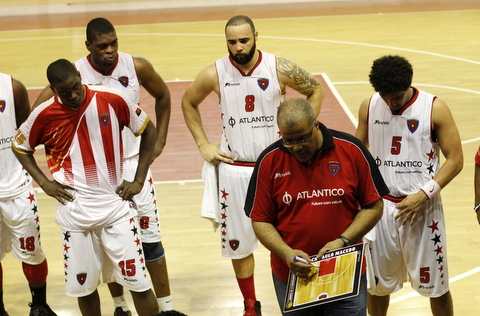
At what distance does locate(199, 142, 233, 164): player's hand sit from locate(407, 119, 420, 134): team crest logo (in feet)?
5.00

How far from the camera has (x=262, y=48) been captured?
15.4 meters

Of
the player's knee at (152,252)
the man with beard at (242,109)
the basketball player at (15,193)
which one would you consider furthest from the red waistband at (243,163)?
the basketball player at (15,193)

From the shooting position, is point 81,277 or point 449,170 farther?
point 81,277

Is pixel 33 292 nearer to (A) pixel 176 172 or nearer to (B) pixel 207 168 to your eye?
(B) pixel 207 168

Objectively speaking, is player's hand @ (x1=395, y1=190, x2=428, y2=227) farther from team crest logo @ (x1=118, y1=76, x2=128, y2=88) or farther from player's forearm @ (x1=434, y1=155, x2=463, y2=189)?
team crest logo @ (x1=118, y1=76, x2=128, y2=88)

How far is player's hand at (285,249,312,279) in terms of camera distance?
367 centimetres

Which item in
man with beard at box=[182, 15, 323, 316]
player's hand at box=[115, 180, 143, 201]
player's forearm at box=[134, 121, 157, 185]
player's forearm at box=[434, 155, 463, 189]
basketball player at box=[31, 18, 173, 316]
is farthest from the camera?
man with beard at box=[182, 15, 323, 316]

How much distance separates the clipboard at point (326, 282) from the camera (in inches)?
146

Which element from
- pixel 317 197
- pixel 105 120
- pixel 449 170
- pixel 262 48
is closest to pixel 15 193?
pixel 105 120

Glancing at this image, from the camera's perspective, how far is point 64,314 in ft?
19.4

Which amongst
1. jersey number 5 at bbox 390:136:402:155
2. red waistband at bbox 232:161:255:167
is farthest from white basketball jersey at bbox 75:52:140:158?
jersey number 5 at bbox 390:136:402:155

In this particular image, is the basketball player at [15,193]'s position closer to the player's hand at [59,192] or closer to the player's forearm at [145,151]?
the player's hand at [59,192]

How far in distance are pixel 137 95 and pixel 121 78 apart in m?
0.20

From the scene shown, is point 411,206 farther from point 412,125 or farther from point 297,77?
point 297,77
